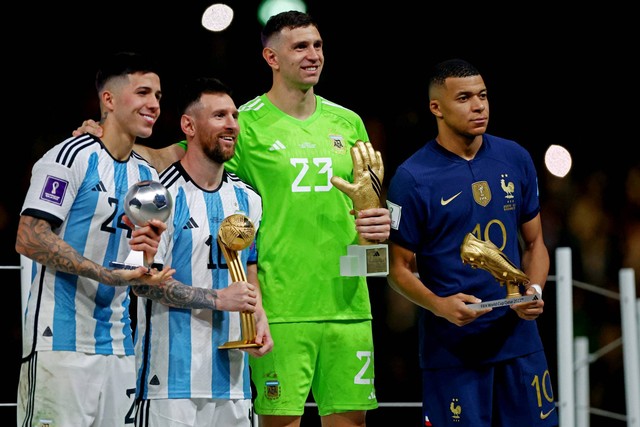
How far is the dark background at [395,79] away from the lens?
7.66 m

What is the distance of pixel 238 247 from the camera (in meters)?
3.30

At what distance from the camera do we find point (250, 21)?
27.0 feet

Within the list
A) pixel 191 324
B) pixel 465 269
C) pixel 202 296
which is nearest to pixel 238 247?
pixel 202 296

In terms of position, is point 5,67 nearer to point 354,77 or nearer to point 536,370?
point 354,77

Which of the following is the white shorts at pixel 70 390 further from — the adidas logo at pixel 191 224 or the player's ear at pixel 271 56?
the player's ear at pixel 271 56

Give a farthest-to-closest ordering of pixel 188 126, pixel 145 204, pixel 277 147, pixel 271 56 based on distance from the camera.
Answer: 1. pixel 271 56
2. pixel 277 147
3. pixel 188 126
4. pixel 145 204

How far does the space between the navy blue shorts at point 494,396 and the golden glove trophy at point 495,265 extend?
10.7 inches

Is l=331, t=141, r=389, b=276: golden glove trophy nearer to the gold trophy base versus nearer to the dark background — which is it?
the gold trophy base

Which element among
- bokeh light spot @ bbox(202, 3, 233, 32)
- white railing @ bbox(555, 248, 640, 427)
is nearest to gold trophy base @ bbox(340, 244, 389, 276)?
white railing @ bbox(555, 248, 640, 427)

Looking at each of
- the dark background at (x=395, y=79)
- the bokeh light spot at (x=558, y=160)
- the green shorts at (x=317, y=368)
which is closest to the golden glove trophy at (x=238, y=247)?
the green shorts at (x=317, y=368)

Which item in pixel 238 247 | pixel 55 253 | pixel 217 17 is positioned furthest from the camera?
pixel 217 17

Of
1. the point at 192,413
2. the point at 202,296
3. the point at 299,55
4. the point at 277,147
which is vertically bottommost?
the point at 192,413

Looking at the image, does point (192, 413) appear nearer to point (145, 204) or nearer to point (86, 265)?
point (86, 265)

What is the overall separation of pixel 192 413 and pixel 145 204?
2.65 ft
